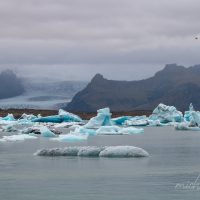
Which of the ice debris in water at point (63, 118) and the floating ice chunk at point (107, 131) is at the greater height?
the ice debris in water at point (63, 118)

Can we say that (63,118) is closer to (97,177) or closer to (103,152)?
(103,152)

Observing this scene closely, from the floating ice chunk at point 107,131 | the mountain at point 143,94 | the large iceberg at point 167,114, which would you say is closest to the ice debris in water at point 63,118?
the large iceberg at point 167,114

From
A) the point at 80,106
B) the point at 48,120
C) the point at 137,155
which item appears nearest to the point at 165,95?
the point at 80,106

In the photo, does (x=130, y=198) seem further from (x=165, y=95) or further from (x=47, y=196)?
(x=165, y=95)

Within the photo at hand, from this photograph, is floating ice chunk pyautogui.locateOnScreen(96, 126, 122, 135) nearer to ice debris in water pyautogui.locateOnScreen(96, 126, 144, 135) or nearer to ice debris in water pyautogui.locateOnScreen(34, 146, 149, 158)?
ice debris in water pyautogui.locateOnScreen(96, 126, 144, 135)

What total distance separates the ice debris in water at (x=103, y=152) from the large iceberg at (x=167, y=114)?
113 feet

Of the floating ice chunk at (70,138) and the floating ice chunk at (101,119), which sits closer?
the floating ice chunk at (70,138)

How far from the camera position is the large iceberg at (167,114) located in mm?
55094

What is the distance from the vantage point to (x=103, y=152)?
1998cm

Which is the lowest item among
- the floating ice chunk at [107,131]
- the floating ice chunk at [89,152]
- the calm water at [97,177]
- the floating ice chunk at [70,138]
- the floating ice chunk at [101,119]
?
the calm water at [97,177]

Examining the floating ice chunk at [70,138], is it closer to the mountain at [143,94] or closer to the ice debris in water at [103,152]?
the ice debris in water at [103,152]

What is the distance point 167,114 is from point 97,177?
41.5 metres

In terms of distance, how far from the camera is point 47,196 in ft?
41.7

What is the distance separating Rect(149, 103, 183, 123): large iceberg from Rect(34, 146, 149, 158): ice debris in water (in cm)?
3439
